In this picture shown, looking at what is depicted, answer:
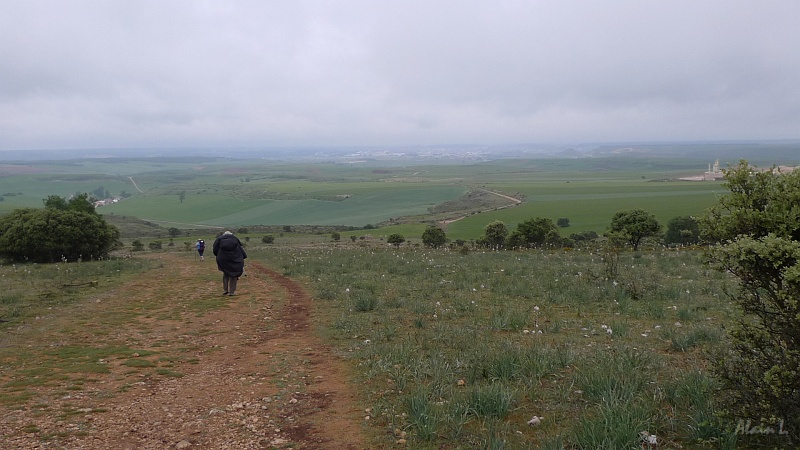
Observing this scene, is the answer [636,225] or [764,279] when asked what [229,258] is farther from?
[636,225]

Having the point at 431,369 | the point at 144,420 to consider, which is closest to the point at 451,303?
the point at 431,369

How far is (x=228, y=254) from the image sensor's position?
1468cm

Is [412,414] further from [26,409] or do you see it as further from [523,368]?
[26,409]

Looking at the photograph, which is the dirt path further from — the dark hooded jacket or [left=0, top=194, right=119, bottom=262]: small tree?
[left=0, top=194, right=119, bottom=262]: small tree

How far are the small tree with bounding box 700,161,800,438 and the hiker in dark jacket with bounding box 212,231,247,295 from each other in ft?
42.5

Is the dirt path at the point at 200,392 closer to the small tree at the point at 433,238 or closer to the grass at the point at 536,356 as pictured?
the grass at the point at 536,356

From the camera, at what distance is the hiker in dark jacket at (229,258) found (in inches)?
574

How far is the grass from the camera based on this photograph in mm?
5051

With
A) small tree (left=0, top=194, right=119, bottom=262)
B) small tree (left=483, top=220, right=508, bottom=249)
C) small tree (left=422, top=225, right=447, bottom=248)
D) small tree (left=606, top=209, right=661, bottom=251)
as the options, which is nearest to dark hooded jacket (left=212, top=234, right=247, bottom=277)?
small tree (left=0, top=194, right=119, bottom=262)

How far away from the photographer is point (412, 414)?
559 cm

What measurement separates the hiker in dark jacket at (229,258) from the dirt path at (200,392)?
8.21ft

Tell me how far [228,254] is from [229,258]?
0.15m

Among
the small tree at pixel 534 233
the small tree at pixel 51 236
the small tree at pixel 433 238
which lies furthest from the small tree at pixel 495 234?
the small tree at pixel 51 236

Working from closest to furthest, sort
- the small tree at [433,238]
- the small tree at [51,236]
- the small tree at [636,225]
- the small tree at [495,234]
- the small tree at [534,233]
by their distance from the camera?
the small tree at [51,236]
the small tree at [636,225]
the small tree at [534,233]
the small tree at [433,238]
the small tree at [495,234]
